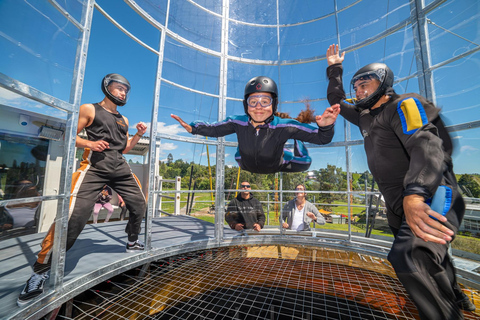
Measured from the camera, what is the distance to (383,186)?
1.55m

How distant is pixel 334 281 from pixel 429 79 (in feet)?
8.40

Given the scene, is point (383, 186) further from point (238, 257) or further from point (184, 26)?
point (184, 26)

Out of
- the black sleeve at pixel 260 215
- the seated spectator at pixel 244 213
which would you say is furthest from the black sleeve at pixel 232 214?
the black sleeve at pixel 260 215

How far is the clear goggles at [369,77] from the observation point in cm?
163

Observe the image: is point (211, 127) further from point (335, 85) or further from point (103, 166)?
point (335, 85)

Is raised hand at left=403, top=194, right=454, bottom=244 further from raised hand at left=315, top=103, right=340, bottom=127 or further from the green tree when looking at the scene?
the green tree

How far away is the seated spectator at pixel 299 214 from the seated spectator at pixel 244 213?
0.48 m

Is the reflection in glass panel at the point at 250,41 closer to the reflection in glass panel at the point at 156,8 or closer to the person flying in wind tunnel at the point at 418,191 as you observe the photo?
the reflection in glass panel at the point at 156,8

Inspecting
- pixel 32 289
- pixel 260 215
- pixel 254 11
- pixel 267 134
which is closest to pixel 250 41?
pixel 254 11

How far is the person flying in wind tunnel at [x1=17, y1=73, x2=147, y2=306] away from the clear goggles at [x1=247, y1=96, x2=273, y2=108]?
55.8 inches

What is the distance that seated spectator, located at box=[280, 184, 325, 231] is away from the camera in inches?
147

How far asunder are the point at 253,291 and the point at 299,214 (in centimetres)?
223

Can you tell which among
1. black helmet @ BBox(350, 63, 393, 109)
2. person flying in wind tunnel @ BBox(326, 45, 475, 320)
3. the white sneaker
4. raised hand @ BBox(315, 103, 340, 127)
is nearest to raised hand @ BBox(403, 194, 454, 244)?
person flying in wind tunnel @ BBox(326, 45, 475, 320)

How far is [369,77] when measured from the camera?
171 cm
